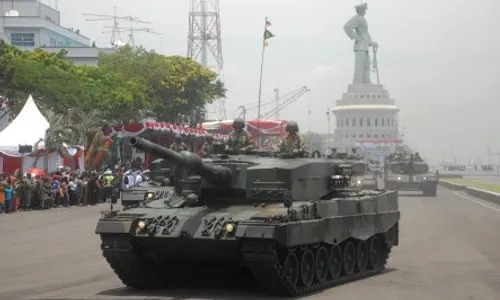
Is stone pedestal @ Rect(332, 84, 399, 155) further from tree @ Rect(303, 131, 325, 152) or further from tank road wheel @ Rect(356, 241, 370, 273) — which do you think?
tank road wheel @ Rect(356, 241, 370, 273)

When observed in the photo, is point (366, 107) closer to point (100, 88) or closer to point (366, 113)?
point (366, 113)

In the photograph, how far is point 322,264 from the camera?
1443 cm

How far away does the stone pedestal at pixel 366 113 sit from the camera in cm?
18262

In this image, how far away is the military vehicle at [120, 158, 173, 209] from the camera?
66.8ft

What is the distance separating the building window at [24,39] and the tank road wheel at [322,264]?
290 ft

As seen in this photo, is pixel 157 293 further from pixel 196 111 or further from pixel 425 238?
pixel 196 111

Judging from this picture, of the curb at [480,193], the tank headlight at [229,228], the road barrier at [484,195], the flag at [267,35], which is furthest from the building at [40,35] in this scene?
the tank headlight at [229,228]

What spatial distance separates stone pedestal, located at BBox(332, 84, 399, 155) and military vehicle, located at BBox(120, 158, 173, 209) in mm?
156290

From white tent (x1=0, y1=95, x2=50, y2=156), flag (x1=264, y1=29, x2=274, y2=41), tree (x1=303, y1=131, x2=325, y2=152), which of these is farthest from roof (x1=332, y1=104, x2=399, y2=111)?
flag (x1=264, y1=29, x2=274, y2=41)

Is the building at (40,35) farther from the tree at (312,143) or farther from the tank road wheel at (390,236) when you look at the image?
the tank road wheel at (390,236)

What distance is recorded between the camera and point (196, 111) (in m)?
75.1

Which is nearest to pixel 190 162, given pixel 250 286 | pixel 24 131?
pixel 250 286

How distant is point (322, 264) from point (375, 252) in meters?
2.80

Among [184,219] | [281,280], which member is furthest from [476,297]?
[184,219]
